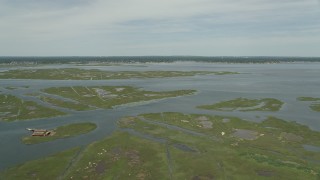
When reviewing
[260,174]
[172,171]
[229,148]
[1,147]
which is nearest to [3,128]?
Answer: [1,147]

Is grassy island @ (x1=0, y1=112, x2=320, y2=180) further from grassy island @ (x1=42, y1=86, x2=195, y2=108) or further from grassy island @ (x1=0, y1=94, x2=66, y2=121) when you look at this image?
grassy island @ (x1=42, y1=86, x2=195, y2=108)

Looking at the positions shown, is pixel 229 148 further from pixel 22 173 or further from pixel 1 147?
pixel 1 147

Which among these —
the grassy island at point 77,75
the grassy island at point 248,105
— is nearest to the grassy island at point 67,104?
the grassy island at point 248,105

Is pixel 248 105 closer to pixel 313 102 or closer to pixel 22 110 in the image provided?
pixel 313 102

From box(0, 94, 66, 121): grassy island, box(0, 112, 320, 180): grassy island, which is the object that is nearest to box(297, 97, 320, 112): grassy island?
box(0, 112, 320, 180): grassy island

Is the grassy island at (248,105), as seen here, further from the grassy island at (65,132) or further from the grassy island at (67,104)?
the grassy island at (65,132)
